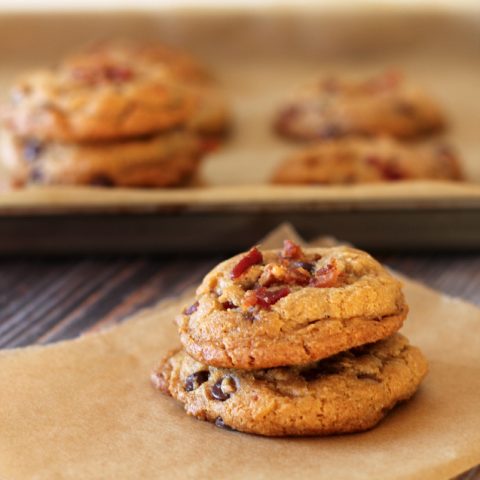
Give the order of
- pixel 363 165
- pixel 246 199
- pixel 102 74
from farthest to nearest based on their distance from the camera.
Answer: pixel 363 165 < pixel 102 74 < pixel 246 199

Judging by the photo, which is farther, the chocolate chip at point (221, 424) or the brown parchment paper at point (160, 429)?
the chocolate chip at point (221, 424)

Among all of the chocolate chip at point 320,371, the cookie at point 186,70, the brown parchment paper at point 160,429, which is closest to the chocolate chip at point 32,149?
the cookie at point 186,70

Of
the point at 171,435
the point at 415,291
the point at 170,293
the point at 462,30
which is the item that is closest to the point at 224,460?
the point at 171,435

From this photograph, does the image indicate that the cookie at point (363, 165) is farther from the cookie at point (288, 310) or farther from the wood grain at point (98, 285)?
the cookie at point (288, 310)

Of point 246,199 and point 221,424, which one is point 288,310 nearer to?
point 221,424

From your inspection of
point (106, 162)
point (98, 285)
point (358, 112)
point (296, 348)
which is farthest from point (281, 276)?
point (358, 112)

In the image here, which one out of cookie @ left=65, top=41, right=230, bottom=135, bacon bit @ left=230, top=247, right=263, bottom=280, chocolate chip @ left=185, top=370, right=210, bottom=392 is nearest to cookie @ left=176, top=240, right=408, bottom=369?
bacon bit @ left=230, top=247, right=263, bottom=280

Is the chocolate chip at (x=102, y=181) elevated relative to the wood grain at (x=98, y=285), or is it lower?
elevated
